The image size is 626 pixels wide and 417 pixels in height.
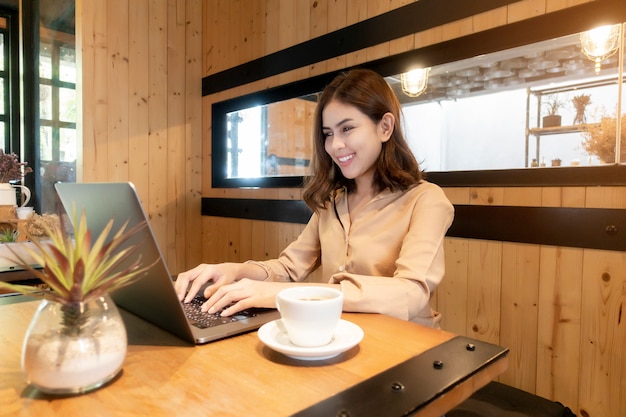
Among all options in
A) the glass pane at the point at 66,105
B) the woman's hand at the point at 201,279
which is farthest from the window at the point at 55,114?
the woman's hand at the point at 201,279

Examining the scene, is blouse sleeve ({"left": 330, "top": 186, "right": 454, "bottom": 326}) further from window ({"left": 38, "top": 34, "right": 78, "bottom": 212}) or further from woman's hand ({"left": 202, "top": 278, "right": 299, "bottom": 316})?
window ({"left": 38, "top": 34, "right": 78, "bottom": 212})

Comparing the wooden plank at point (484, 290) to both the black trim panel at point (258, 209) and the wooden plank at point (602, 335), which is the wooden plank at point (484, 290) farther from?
the black trim panel at point (258, 209)

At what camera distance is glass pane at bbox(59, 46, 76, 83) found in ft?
11.0

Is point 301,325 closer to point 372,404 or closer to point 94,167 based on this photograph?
point 372,404

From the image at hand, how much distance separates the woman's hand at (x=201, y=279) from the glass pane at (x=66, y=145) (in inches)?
108

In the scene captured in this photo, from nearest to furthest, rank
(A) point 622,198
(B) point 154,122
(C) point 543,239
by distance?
(A) point 622,198 < (C) point 543,239 < (B) point 154,122

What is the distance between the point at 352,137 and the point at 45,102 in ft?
10.9

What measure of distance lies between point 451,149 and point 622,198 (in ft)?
2.17

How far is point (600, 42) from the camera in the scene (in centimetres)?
150

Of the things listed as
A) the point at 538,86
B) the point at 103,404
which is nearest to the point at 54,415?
the point at 103,404

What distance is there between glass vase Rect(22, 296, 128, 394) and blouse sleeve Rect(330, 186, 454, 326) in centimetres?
50

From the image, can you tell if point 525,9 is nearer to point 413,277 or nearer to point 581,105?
point 581,105

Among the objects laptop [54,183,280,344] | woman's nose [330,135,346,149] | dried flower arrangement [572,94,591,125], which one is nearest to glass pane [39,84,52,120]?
woman's nose [330,135,346,149]

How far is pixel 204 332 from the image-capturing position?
74 centimetres
